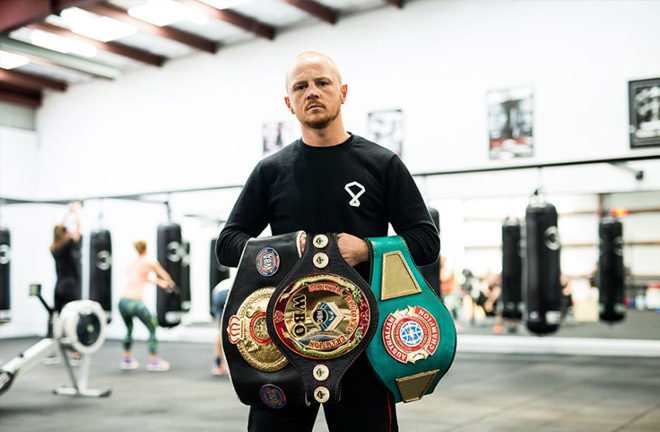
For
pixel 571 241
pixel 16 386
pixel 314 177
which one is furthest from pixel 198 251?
pixel 314 177

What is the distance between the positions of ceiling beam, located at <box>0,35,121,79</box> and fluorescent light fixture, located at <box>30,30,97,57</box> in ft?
2.97

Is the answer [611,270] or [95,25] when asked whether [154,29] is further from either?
[611,270]

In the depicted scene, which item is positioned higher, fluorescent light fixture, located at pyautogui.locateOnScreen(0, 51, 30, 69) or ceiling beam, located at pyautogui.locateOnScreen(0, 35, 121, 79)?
fluorescent light fixture, located at pyautogui.locateOnScreen(0, 51, 30, 69)

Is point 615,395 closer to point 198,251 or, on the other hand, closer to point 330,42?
point 330,42

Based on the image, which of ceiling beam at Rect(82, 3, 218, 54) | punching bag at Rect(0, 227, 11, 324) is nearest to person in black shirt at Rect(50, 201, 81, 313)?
punching bag at Rect(0, 227, 11, 324)

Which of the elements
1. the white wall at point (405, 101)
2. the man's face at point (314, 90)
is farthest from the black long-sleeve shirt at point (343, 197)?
the white wall at point (405, 101)

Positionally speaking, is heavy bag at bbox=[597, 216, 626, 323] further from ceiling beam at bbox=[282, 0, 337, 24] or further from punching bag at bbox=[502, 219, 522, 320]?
ceiling beam at bbox=[282, 0, 337, 24]

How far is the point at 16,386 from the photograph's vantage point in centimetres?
741

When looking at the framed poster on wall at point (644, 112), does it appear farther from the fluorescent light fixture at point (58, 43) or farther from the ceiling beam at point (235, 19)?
the fluorescent light fixture at point (58, 43)

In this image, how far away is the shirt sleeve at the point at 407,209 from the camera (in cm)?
177

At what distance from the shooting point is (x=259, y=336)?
1573 millimetres

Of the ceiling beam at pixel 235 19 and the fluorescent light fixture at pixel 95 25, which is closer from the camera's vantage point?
the ceiling beam at pixel 235 19

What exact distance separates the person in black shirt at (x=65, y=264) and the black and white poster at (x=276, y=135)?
12.5 ft

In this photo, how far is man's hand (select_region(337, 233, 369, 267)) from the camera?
1586 mm
